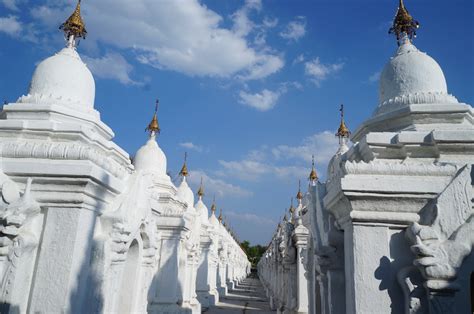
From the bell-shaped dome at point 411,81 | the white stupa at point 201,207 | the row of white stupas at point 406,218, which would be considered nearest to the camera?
the row of white stupas at point 406,218

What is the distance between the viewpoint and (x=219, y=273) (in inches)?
1291

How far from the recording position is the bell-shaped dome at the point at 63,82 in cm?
762

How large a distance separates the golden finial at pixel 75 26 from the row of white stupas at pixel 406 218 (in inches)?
268

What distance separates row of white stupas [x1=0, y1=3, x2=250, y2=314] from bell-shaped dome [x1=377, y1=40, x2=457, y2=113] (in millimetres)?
5055

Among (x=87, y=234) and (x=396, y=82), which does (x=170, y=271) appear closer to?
(x=87, y=234)

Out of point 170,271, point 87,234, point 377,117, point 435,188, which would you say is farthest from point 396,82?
point 170,271

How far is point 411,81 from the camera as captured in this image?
6621 mm

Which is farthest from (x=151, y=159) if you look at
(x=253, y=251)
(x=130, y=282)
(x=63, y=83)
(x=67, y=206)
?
(x=253, y=251)

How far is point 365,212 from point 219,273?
29834 millimetres

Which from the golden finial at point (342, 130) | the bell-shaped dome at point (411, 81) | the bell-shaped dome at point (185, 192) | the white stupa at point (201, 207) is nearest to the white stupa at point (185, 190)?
the bell-shaped dome at point (185, 192)

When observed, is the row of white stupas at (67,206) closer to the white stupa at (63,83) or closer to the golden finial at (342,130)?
the white stupa at (63,83)

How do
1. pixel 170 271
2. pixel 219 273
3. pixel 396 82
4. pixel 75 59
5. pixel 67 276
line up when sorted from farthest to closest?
pixel 219 273 < pixel 170 271 < pixel 75 59 < pixel 396 82 < pixel 67 276

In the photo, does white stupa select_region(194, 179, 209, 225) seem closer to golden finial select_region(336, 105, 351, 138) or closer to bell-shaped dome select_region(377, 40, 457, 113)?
golden finial select_region(336, 105, 351, 138)

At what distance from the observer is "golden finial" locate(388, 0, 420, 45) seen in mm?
7480
